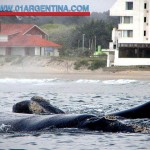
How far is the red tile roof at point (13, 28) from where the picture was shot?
85.7 metres

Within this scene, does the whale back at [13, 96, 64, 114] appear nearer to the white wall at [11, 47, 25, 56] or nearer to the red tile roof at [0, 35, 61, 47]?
the white wall at [11, 47, 25, 56]

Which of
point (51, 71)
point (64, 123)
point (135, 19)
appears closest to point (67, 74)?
point (51, 71)

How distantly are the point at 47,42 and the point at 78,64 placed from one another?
54.8ft

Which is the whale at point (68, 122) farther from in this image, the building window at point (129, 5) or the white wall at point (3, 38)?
the white wall at point (3, 38)

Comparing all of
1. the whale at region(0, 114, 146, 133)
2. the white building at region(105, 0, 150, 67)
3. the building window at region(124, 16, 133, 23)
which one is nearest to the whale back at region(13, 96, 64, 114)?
the whale at region(0, 114, 146, 133)

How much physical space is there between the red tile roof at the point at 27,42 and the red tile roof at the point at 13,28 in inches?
38.2

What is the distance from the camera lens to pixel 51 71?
70312mm

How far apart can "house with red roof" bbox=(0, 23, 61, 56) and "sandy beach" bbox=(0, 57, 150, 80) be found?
512 centimetres

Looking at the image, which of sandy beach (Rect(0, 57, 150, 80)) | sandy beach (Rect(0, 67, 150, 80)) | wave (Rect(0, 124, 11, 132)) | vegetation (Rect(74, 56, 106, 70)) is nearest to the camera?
wave (Rect(0, 124, 11, 132))

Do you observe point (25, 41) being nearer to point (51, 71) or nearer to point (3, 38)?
point (3, 38)

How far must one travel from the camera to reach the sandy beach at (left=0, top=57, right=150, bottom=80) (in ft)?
207

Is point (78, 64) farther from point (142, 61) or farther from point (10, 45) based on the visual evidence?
point (10, 45)

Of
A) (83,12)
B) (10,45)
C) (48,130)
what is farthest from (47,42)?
(48,130)

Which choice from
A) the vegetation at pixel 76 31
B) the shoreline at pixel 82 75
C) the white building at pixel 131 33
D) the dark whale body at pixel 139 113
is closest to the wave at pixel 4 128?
the dark whale body at pixel 139 113
